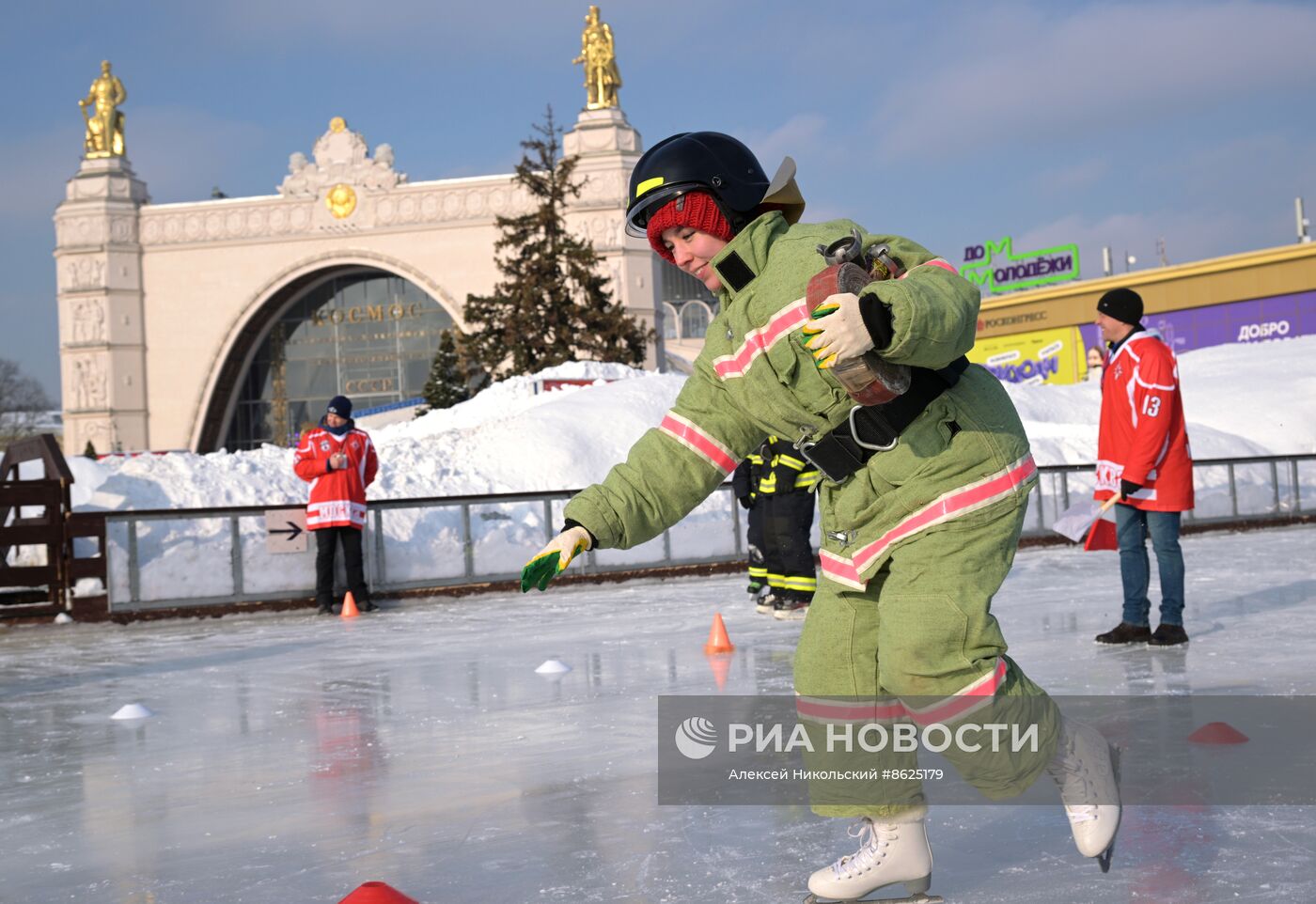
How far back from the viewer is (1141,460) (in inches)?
238

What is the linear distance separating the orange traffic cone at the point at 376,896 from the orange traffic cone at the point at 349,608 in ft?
25.6

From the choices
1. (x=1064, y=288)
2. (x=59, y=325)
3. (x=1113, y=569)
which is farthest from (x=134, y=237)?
(x=1113, y=569)

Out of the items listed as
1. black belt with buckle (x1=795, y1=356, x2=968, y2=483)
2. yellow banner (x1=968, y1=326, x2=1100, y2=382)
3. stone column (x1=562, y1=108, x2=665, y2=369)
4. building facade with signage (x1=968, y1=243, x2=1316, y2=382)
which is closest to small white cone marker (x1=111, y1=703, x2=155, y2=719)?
black belt with buckle (x1=795, y1=356, x2=968, y2=483)

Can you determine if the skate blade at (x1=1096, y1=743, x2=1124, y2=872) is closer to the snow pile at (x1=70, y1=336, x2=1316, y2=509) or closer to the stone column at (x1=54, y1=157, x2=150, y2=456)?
the snow pile at (x1=70, y1=336, x2=1316, y2=509)

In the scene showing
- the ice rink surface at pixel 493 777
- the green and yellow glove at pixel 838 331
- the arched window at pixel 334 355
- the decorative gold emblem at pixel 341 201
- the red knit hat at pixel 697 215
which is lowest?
the ice rink surface at pixel 493 777

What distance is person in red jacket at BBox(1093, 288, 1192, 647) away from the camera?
238 inches

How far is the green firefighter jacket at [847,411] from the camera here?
8.20ft

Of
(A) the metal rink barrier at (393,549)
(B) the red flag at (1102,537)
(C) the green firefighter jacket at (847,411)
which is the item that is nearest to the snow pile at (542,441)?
(A) the metal rink barrier at (393,549)

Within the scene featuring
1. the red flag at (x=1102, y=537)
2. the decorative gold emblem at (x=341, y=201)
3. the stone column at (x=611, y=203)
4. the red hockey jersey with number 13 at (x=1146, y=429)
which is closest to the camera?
the red hockey jersey with number 13 at (x=1146, y=429)

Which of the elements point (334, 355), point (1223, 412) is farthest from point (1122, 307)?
point (334, 355)

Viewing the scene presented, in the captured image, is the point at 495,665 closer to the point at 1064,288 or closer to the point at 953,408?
the point at 953,408

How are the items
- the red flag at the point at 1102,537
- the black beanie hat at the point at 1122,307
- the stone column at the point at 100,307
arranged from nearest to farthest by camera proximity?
the black beanie hat at the point at 1122,307 < the red flag at the point at 1102,537 < the stone column at the point at 100,307

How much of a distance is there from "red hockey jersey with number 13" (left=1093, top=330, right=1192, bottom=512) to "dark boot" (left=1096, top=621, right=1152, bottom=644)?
1.83 ft

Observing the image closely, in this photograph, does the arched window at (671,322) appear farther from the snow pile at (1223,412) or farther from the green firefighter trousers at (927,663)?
the green firefighter trousers at (927,663)
